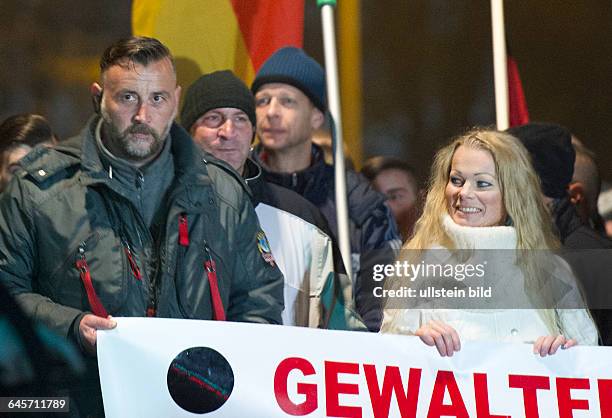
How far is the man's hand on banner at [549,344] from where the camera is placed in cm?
398

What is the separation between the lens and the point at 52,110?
472cm

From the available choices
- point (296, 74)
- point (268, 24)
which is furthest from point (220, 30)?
point (296, 74)

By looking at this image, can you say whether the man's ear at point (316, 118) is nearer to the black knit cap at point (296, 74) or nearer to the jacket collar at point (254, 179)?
the black knit cap at point (296, 74)

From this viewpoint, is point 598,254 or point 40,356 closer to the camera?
point 40,356

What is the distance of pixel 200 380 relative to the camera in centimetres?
386

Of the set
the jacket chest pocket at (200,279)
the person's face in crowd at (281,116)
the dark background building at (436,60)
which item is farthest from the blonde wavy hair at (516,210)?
the jacket chest pocket at (200,279)

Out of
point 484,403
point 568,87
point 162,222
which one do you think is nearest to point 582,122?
point 568,87

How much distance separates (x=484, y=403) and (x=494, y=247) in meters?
0.51

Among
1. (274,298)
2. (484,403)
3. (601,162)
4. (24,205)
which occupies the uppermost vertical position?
(601,162)

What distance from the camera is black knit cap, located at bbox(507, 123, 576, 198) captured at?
4.64 meters

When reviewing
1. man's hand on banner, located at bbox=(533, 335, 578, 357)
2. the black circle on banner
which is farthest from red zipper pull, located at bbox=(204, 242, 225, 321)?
man's hand on banner, located at bbox=(533, 335, 578, 357)

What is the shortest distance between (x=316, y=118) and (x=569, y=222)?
101 cm

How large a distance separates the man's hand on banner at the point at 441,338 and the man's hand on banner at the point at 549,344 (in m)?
0.25

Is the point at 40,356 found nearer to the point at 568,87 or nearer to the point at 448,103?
the point at 448,103
